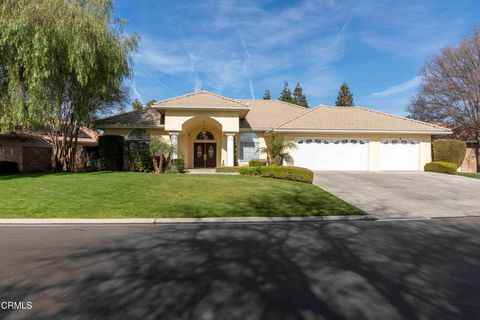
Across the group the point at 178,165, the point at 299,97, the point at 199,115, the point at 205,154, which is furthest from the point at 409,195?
the point at 299,97

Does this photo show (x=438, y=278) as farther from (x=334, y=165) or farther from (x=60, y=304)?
(x=334, y=165)

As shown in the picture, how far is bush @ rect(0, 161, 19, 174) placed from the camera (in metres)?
19.2

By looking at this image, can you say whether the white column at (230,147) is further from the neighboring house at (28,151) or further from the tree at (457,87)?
the tree at (457,87)

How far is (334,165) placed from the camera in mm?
21922

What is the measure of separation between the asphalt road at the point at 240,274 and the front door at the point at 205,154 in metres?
18.3

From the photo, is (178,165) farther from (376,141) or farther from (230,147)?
(376,141)

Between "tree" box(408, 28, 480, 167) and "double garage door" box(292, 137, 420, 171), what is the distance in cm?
976

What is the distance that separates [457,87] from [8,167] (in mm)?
36269

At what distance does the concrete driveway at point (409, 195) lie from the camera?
9.75 metres

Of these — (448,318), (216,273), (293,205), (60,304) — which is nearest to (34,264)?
(60,304)

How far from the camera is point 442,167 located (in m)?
20.2

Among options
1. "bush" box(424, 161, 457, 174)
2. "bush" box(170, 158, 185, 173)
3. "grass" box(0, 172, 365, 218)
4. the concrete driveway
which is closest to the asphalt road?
"grass" box(0, 172, 365, 218)

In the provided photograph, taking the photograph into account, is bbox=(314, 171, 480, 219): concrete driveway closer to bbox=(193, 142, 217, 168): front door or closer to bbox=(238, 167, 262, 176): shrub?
bbox=(238, 167, 262, 176): shrub

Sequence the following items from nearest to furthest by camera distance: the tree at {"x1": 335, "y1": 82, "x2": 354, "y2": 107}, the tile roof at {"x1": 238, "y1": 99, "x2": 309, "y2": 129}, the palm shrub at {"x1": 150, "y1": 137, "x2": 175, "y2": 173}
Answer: the palm shrub at {"x1": 150, "y1": 137, "x2": 175, "y2": 173} → the tile roof at {"x1": 238, "y1": 99, "x2": 309, "y2": 129} → the tree at {"x1": 335, "y1": 82, "x2": 354, "y2": 107}
